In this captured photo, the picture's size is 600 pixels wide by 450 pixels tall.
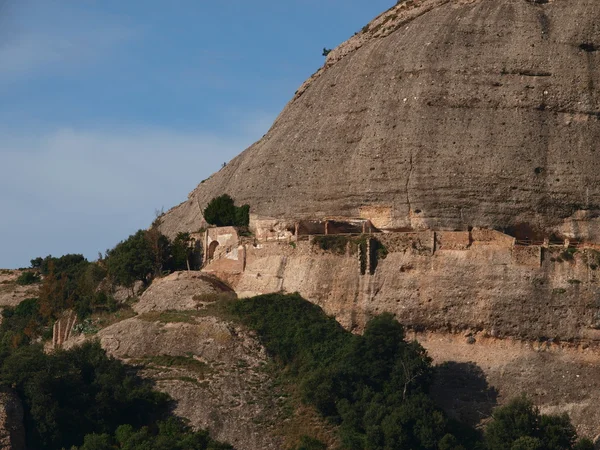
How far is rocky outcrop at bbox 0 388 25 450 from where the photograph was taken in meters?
45.6

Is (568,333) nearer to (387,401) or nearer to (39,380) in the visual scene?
(387,401)

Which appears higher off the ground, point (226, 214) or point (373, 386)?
point (226, 214)

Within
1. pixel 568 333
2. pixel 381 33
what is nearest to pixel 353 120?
pixel 381 33

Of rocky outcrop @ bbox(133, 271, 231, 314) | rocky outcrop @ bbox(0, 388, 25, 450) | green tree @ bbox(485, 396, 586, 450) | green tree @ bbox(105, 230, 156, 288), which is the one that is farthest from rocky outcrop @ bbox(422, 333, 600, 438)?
green tree @ bbox(105, 230, 156, 288)

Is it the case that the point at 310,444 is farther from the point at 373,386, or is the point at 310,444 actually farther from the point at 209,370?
the point at 209,370

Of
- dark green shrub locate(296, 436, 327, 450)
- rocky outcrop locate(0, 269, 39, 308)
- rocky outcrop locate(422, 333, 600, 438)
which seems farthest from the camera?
rocky outcrop locate(0, 269, 39, 308)

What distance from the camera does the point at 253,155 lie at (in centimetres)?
6131

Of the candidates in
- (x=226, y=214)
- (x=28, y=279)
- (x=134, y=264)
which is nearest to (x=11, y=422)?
(x=134, y=264)

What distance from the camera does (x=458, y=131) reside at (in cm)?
5466

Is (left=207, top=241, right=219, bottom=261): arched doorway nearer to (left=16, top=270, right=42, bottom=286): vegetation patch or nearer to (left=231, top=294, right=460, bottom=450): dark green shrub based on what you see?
(left=231, top=294, right=460, bottom=450): dark green shrub

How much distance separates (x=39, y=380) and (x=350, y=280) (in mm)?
10476

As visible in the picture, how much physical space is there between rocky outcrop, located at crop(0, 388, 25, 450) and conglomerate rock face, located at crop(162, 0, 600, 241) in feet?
44.2

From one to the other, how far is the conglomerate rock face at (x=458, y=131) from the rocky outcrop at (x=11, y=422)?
13.5m

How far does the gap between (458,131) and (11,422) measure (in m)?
18.3
